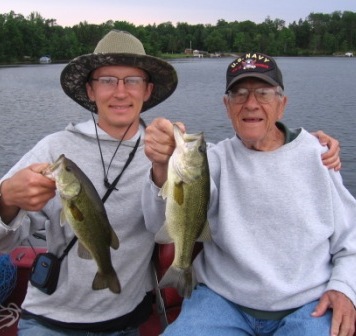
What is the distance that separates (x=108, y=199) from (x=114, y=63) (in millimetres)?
950

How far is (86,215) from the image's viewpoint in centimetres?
267

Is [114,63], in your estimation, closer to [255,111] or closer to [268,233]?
[255,111]

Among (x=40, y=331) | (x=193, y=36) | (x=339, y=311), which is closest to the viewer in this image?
(x=339, y=311)

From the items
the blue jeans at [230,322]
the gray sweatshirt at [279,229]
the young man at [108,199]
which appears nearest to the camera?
the blue jeans at [230,322]

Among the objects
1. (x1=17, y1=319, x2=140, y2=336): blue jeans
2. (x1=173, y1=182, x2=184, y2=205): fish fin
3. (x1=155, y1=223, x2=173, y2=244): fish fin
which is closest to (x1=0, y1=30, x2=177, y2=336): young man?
(x1=17, y1=319, x2=140, y2=336): blue jeans

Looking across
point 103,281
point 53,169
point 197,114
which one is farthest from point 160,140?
point 197,114

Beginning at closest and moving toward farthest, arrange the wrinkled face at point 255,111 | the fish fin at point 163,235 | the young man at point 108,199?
the fish fin at point 163,235 < the young man at point 108,199 < the wrinkled face at point 255,111

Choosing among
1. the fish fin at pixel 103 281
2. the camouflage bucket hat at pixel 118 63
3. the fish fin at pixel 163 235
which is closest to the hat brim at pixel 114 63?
the camouflage bucket hat at pixel 118 63

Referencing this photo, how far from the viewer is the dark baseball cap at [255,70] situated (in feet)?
10.9

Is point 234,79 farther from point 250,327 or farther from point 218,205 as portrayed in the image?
point 250,327

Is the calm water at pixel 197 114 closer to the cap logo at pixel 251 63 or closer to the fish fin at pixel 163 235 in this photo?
the cap logo at pixel 251 63

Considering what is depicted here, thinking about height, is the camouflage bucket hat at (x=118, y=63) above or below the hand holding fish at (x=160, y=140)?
above

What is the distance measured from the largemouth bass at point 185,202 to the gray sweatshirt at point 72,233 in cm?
45

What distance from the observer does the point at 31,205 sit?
263 centimetres
